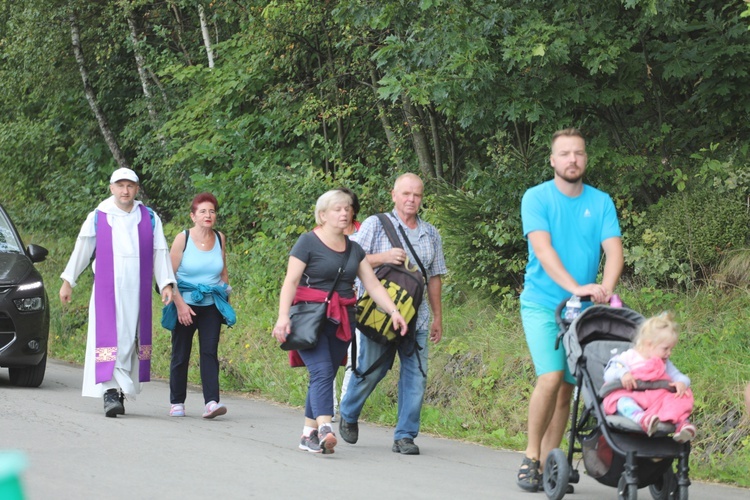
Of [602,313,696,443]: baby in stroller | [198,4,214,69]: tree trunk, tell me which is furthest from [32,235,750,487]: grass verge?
[198,4,214,69]: tree trunk

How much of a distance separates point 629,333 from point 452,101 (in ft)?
19.0

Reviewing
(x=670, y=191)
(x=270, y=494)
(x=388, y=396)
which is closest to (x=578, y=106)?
(x=670, y=191)

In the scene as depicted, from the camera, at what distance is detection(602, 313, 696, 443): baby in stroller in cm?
568

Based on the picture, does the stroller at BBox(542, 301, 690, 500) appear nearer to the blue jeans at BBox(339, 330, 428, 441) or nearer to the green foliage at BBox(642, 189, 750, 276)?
the blue jeans at BBox(339, 330, 428, 441)

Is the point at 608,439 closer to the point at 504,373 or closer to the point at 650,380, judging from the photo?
the point at 650,380

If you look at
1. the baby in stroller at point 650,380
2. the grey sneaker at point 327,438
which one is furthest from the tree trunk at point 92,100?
the baby in stroller at point 650,380

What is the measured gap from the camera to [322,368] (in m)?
8.11

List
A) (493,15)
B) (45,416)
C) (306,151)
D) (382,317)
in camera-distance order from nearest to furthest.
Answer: (382,317)
(45,416)
(493,15)
(306,151)

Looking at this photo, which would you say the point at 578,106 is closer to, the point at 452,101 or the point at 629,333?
the point at 452,101

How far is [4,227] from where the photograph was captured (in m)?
13.1

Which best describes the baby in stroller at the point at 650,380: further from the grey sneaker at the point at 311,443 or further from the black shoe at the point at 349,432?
the black shoe at the point at 349,432

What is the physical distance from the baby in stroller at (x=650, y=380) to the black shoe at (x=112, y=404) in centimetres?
494

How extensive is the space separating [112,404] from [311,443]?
2225 mm

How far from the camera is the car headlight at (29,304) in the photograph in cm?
1196
